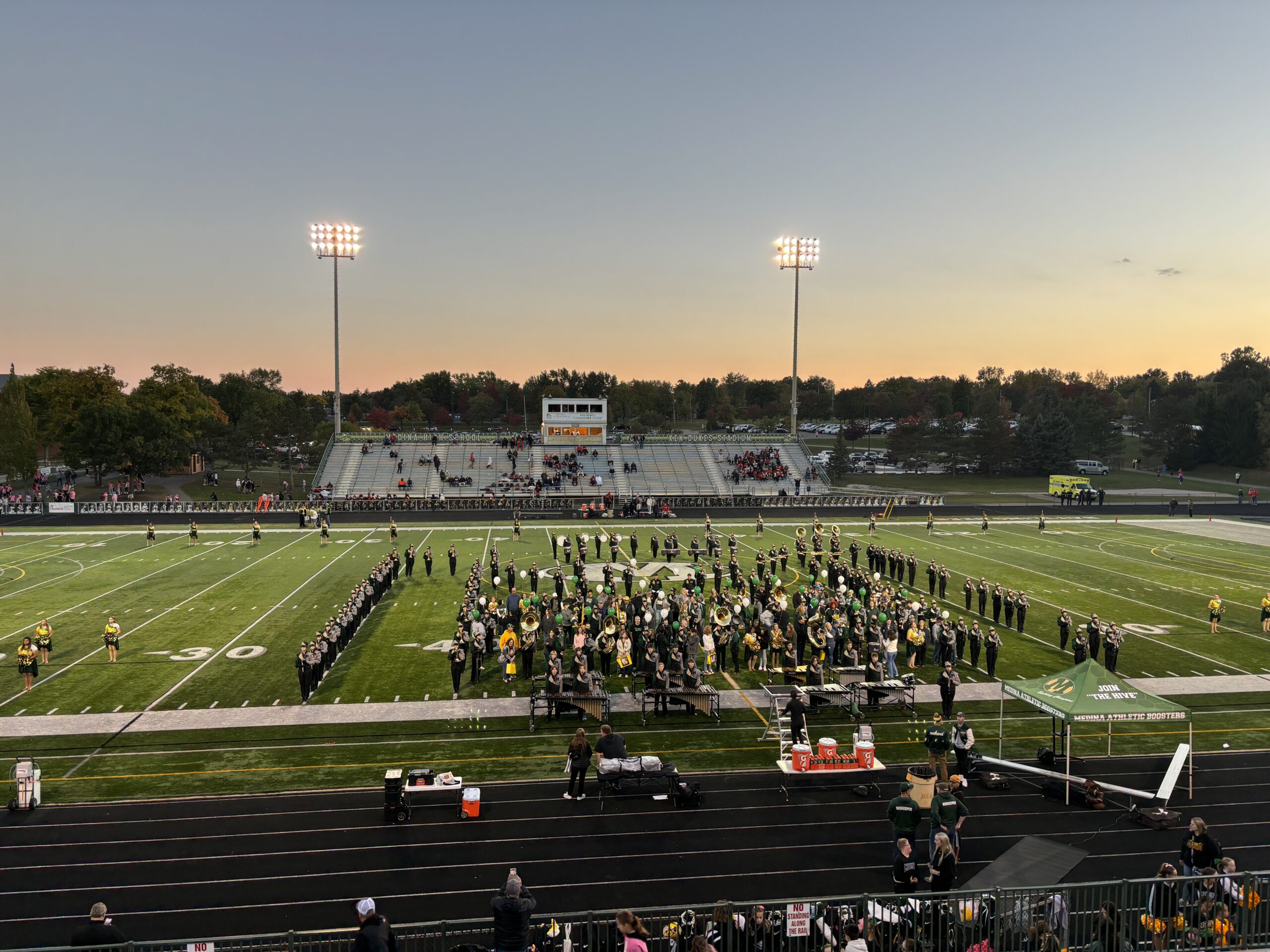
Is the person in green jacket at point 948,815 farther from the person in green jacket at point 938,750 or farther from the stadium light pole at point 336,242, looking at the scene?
the stadium light pole at point 336,242

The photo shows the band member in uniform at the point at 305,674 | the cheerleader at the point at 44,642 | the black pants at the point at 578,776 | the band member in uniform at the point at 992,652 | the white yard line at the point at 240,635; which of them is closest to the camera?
the black pants at the point at 578,776

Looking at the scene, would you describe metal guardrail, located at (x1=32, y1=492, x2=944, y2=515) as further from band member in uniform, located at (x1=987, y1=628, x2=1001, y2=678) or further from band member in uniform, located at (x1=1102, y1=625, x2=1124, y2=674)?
Answer: band member in uniform, located at (x1=987, y1=628, x2=1001, y2=678)

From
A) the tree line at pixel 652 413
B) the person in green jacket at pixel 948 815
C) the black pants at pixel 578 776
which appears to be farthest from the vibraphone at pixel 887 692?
the tree line at pixel 652 413

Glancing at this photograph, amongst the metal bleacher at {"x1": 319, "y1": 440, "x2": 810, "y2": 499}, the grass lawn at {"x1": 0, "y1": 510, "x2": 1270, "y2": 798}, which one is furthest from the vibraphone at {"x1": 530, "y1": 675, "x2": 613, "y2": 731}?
the metal bleacher at {"x1": 319, "y1": 440, "x2": 810, "y2": 499}

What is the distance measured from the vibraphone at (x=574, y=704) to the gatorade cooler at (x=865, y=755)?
4.83 meters

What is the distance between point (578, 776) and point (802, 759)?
344 cm

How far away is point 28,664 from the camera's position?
17.5 meters

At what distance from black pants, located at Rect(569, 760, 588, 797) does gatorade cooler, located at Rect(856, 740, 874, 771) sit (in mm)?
4233

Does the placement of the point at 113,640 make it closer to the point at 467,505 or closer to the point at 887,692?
the point at 887,692

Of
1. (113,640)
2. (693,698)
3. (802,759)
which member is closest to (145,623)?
(113,640)

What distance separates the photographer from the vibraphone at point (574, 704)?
15.6m

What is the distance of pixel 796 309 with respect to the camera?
63.5m

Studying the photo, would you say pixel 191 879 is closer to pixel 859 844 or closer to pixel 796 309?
pixel 859 844

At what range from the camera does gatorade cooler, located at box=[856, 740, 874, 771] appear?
41.9 ft
